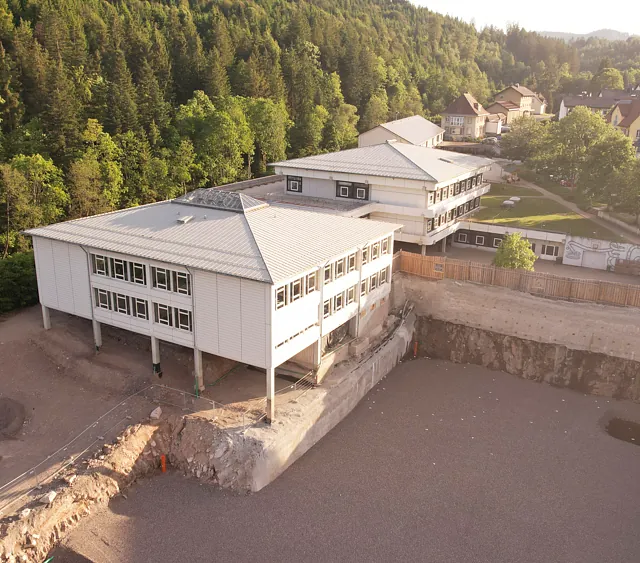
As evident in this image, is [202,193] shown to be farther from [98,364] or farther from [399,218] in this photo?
[399,218]

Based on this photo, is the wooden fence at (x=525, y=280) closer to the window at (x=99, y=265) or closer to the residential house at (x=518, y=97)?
the window at (x=99, y=265)

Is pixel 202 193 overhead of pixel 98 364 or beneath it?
overhead

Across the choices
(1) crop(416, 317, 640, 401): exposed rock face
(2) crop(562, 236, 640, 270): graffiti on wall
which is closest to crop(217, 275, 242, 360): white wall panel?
(1) crop(416, 317, 640, 401): exposed rock face

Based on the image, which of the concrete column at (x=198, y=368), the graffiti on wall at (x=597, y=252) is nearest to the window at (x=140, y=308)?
the concrete column at (x=198, y=368)

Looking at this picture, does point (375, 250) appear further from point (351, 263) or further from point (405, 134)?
point (405, 134)

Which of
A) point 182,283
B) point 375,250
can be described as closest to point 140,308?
point 182,283

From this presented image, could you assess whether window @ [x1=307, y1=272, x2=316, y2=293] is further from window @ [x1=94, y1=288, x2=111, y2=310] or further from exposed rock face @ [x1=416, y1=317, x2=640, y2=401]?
exposed rock face @ [x1=416, y1=317, x2=640, y2=401]

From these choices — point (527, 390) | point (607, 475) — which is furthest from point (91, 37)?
point (607, 475)
